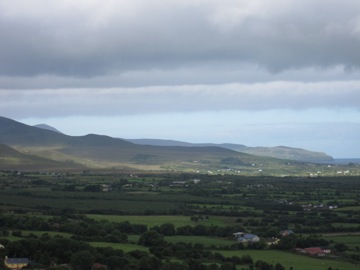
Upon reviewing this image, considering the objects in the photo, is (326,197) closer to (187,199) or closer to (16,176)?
(187,199)

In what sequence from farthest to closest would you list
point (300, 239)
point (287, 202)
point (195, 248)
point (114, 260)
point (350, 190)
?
point (350, 190)
point (287, 202)
point (300, 239)
point (195, 248)
point (114, 260)

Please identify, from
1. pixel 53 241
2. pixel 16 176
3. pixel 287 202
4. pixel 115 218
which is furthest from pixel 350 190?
pixel 53 241

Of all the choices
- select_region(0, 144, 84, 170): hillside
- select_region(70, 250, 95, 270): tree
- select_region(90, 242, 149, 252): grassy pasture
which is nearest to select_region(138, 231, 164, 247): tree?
select_region(90, 242, 149, 252): grassy pasture

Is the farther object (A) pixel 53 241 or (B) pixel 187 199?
(B) pixel 187 199

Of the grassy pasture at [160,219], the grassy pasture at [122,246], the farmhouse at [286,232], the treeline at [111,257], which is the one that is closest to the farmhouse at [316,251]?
the treeline at [111,257]

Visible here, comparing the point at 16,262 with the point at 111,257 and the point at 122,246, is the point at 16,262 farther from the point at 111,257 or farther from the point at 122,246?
the point at 122,246

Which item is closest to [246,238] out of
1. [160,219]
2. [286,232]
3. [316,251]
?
[286,232]
